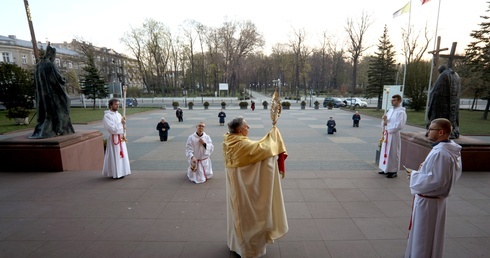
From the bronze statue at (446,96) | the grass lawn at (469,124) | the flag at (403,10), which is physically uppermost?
the flag at (403,10)

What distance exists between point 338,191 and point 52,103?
7870 mm

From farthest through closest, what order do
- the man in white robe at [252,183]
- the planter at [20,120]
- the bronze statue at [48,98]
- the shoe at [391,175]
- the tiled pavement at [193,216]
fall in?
the planter at [20,120] < the bronze statue at [48,98] < the shoe at [391,175] < the tiled pavement at [193,216] < the man in white robe at [252,183]

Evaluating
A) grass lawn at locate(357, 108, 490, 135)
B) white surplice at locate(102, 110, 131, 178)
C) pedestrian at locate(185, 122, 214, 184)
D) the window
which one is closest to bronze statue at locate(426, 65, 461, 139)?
pedestrian at locate(185, 122, 214, 184)

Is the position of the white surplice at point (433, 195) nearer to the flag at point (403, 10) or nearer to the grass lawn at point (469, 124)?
the grass lawn at point (469, 124)

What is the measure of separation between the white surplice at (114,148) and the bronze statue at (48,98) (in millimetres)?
1990

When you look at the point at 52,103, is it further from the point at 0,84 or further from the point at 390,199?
the point at 0,84

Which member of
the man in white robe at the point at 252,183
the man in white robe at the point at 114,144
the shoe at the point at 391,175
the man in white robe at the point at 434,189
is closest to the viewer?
the man in white robe at the point at 434,189

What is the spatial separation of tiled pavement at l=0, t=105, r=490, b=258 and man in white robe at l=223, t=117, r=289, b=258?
45 centimetres

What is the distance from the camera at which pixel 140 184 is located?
612 cm

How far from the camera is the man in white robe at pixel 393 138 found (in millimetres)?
6309

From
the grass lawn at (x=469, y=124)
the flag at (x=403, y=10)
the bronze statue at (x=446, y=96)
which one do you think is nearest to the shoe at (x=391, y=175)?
the bronze statue at (x=446, y=96)

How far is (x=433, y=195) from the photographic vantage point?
2820 millimetres

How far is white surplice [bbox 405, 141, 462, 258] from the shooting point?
2705mm

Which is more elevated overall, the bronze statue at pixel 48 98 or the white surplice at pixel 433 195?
the bronze statue at pixel 48 98
